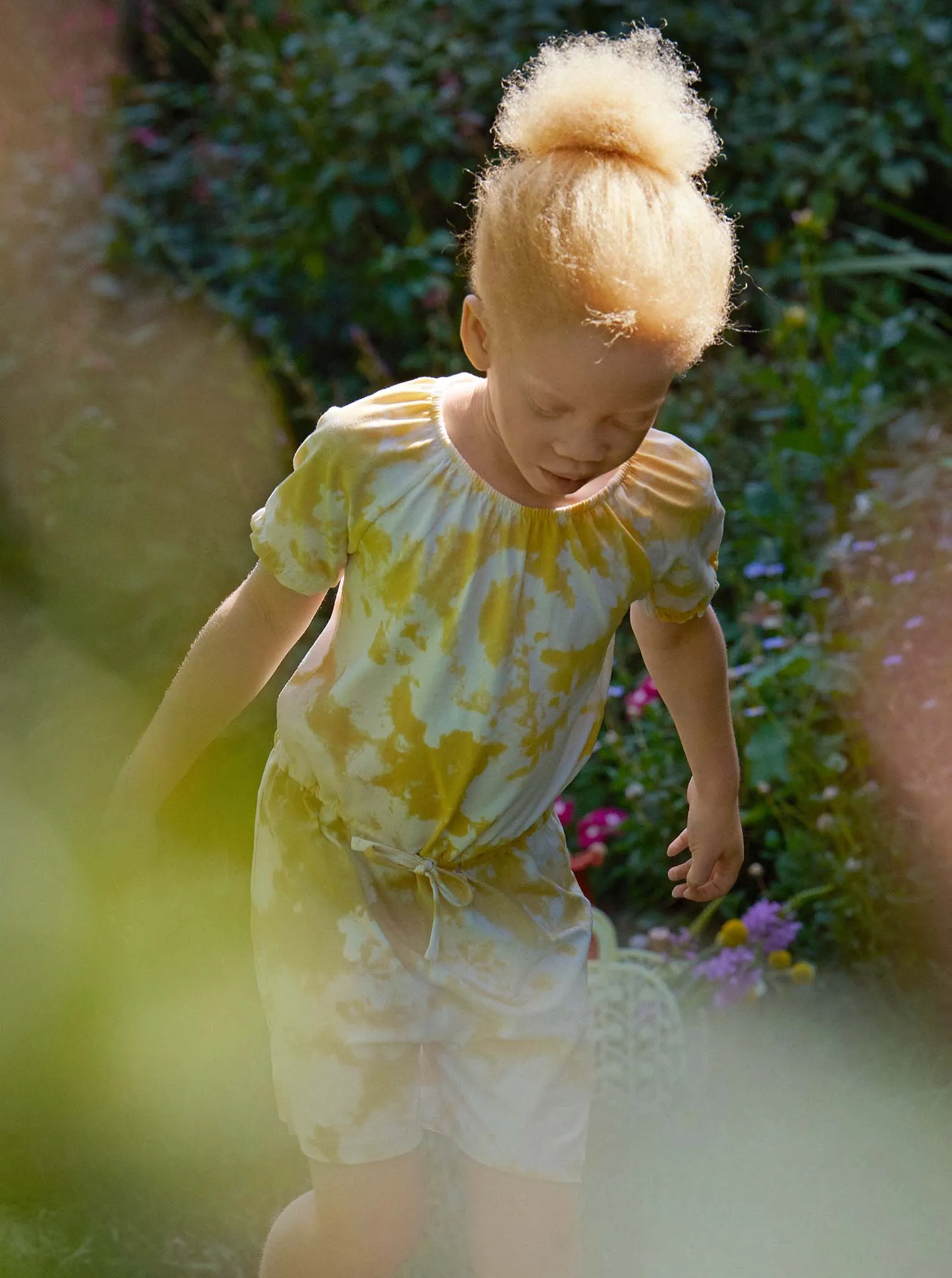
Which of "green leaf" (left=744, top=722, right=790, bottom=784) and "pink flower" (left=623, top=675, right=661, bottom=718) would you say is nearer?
"green leaf" (left=744, top=722, right=790, bottom=784)

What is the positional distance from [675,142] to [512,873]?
0.85 meters

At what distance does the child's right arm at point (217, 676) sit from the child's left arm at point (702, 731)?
42 centimetres

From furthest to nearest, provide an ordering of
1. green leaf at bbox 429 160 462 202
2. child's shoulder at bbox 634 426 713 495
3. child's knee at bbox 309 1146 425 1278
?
green leaf at bbox 429 160 462 202 < child's knee at bbox 309 1146 425 1278 < child's shoulder at bbox 634 426 713 495

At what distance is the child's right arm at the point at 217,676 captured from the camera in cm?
176

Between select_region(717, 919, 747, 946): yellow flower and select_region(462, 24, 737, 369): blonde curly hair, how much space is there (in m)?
1.42

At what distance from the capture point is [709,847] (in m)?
1.95

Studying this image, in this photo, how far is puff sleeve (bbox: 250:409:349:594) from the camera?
1647mm

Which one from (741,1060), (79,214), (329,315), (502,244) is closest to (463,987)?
(502,244)

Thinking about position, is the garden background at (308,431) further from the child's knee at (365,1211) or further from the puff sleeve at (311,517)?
the puff sleeve at (311,517)

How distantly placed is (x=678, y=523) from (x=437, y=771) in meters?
0.39

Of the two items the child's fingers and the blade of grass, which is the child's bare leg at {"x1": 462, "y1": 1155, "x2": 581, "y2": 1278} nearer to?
the child's fingers

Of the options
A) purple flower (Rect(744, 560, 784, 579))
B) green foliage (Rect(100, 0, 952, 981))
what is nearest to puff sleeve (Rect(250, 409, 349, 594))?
purple flower (Rect(744, 560, 784, 579))

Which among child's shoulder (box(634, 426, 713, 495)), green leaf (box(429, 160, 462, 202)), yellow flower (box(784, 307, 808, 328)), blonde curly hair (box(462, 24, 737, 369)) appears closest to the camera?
blonde curly hair (box(462, 24, 737, 369))

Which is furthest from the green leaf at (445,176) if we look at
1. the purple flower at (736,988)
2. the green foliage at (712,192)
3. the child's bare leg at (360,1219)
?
the child's bare leg at (360,1219)
